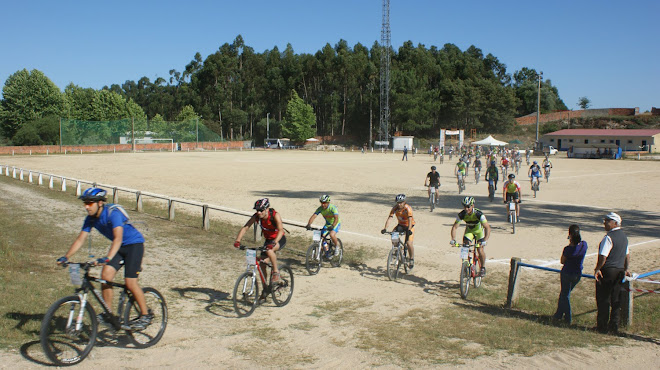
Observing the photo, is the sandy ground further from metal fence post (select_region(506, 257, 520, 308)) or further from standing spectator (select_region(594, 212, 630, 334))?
metal fence post (select_region(506, 257, 520, 308))

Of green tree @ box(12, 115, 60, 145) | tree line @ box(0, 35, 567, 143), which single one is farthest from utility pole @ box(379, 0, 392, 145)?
green tree @ box(12, 115, 60, 145)

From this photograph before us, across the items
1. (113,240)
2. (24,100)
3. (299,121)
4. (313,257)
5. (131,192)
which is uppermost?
(24,100)

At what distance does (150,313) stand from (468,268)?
5.48m

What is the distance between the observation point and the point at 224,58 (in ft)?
374

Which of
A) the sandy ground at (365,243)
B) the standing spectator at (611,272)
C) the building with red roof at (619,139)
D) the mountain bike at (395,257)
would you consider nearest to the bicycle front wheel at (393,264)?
the mountain bike at (395,257)

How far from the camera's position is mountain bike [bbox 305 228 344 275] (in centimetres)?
1057

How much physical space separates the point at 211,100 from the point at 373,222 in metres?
104

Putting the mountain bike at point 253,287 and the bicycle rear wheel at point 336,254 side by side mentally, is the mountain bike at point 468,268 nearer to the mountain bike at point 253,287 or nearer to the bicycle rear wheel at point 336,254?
the bicycle rear wheel at point 336,254

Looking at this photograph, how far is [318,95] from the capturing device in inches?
4564

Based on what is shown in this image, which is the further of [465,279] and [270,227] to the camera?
[465,279]

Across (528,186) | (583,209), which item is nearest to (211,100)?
(528,186)

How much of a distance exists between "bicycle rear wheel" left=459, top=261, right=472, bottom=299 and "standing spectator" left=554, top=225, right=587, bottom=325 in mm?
1683

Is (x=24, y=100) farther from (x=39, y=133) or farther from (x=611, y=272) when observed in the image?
(x=611, y=272)

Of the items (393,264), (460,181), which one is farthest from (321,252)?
(460,181)
